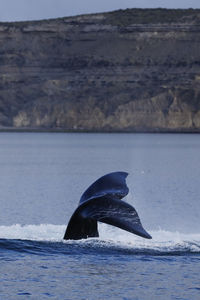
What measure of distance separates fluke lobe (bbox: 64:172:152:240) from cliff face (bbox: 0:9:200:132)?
141 m

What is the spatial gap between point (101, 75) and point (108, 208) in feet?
505

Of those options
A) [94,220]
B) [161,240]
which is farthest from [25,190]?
[94,220]

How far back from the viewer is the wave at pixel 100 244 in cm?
2089

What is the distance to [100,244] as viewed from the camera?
21203mm

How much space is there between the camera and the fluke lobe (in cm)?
1880

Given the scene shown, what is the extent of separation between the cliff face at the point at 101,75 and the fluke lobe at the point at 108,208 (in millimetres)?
141477

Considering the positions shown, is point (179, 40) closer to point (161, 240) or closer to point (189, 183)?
point (189, 183)

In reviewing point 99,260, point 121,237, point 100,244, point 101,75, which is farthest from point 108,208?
point 101,75

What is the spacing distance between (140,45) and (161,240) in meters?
161

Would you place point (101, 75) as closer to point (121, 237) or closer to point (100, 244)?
point (121, 237)

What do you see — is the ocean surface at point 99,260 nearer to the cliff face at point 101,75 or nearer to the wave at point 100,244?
the wave at point 100,244

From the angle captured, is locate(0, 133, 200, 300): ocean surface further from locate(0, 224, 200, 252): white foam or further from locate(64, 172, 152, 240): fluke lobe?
locate(64, 172, 152, 240): fluke lobe

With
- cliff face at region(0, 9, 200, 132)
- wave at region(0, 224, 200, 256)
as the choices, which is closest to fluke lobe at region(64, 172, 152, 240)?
wave at region(0, 224, 200, 256)

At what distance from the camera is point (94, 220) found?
19469 millimetres
